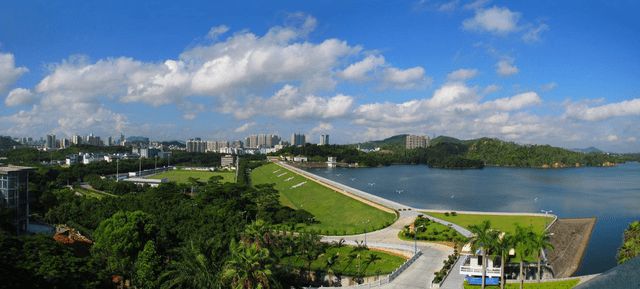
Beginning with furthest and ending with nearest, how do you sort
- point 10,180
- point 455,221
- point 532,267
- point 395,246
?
point 455,221
point 10,180
point 395,246
point 532,267

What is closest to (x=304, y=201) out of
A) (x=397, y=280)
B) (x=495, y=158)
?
(x=397, y=280)

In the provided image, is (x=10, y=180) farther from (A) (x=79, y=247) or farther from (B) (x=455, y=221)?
(B) (x=455, y=221)

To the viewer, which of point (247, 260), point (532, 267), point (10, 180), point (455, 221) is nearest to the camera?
point (247, 260)

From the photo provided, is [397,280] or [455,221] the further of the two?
[455,221]

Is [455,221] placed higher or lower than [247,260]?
lower

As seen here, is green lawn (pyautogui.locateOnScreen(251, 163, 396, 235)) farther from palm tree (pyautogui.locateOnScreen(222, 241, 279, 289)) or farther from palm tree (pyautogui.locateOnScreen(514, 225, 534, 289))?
palm tree (pyautogui.locateOnScreen(222, 241, 279, 289))
